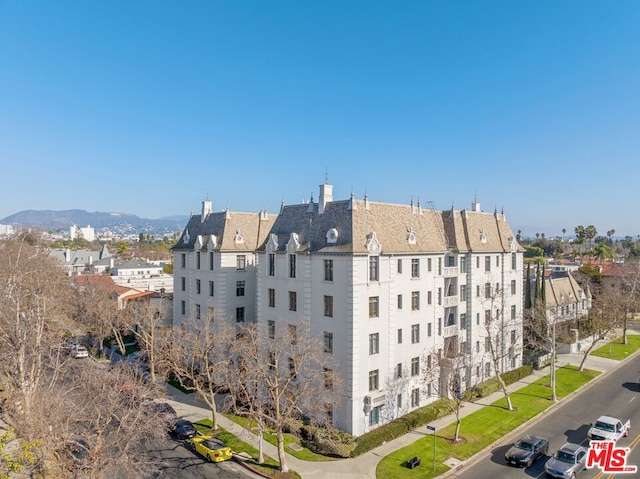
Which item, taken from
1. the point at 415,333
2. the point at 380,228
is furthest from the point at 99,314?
the point at 415,333

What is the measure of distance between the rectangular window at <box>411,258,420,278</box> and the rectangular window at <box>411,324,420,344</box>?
4993 mm

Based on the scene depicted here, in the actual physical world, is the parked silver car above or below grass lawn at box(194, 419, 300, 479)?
above

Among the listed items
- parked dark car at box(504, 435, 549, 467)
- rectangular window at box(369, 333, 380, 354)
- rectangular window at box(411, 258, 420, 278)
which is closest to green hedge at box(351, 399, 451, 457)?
rectangular window at box(369, 333, 380, 354)

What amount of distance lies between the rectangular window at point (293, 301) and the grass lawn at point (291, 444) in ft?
36.1

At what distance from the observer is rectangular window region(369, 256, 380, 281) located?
128 feet

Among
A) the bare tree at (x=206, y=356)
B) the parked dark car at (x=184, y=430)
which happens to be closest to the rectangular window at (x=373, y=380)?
the bare tree at (x=206, y=356)

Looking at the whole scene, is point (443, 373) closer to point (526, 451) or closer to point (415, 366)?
point (415, 366)

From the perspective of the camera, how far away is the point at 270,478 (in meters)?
31.4

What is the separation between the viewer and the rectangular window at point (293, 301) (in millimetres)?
42406

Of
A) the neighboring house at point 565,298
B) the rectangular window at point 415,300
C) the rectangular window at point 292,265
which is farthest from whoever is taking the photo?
the neighboring house at point 565,298

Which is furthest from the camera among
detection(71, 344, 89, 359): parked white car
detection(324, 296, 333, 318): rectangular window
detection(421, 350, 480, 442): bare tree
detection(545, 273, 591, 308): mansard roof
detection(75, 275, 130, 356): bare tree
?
detection(545, 273, 591, 308): mansard roof

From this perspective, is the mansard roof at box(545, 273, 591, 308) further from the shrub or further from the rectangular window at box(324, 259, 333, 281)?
the shrub

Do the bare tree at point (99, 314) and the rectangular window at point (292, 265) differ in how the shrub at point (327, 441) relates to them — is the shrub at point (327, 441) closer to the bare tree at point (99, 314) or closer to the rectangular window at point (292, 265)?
the rectangular window at point (292, 265)

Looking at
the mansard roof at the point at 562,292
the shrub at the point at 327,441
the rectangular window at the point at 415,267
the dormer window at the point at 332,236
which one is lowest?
the shrub at the point at 327,441
